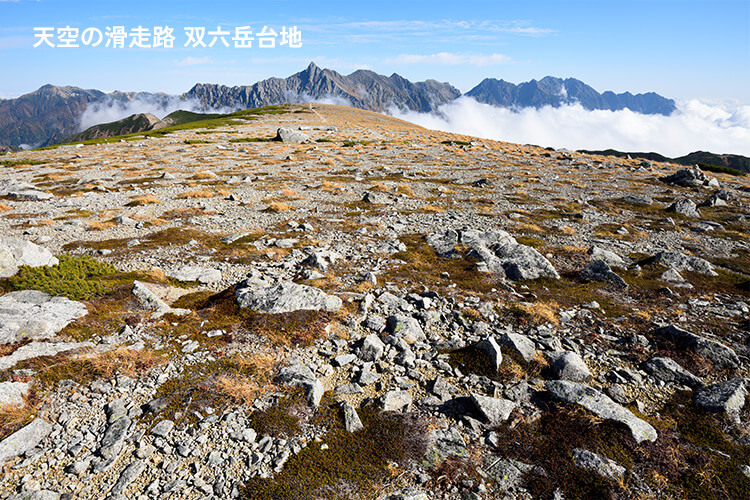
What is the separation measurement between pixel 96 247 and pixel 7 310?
9377 mm

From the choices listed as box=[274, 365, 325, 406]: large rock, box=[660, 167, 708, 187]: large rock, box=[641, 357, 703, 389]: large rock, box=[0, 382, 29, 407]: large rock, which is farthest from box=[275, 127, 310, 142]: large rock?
box=[641, 357, 703, 389]: large rock

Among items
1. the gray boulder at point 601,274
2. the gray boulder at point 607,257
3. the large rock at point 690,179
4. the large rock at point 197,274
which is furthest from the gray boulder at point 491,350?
the large rock at point 690,179

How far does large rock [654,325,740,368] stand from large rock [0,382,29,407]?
16125 mm

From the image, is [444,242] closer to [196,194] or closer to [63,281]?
[63,281]

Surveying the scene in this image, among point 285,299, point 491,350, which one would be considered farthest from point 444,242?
point 285,299

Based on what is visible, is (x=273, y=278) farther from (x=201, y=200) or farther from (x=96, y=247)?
(x=201, y=200)

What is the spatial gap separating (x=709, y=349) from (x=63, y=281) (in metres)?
19.2

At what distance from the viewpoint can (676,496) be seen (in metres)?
5.93

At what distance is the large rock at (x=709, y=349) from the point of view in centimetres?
951

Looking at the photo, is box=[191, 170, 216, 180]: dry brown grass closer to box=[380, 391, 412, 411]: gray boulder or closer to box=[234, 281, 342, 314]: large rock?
box=[234, 281, 342, 314]: large rock

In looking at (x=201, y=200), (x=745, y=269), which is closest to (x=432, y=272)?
(x=745, y=269)

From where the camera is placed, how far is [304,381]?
8.02 metres

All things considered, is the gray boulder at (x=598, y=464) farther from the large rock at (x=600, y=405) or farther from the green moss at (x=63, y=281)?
the green moss at (x=63, y=281)

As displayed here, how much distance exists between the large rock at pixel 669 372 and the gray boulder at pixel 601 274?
5.73 m
